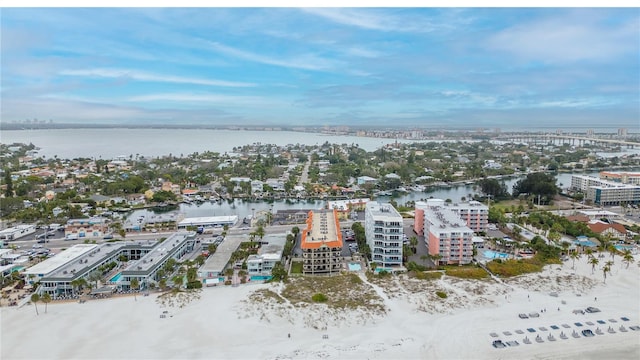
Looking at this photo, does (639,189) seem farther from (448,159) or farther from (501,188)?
(448,159)

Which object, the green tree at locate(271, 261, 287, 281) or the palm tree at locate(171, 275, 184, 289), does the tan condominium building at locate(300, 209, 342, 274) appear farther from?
the palm tree at locate(171, 275, 184, 289)

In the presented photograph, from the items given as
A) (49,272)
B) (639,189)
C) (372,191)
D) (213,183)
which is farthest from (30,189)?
(639,189)

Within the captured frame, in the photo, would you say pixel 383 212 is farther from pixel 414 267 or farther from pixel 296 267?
pixel 296 267

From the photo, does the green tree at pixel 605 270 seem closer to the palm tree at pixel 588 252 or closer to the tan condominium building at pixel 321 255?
the palm tree at pixel 588 252

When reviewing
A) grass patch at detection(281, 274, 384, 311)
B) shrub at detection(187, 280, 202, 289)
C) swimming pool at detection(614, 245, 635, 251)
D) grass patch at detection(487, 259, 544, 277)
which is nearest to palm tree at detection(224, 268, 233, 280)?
shrub at detection(187, 280, 202, 289)

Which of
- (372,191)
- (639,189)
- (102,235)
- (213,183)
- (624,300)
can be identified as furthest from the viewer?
(213,183)

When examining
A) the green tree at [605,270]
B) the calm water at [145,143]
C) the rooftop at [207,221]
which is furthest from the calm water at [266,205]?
the calm water at [145,143]
